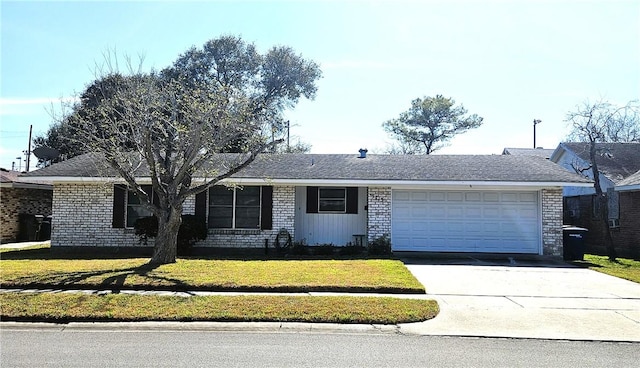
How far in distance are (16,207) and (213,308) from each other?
16.9m

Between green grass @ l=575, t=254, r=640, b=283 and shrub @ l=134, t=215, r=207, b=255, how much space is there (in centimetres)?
1174

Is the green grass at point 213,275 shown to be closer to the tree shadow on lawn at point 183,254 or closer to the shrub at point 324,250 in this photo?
the tree shadow on lawn at point 183,254

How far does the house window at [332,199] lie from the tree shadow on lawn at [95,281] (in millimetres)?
7659

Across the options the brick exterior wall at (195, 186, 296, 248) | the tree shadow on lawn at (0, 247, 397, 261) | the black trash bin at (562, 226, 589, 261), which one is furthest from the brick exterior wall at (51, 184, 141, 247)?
the black trash bin at (562, 226, 589, 261)

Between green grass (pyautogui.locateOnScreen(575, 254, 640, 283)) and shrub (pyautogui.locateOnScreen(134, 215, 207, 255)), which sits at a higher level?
shrub (pyautogui.locateOnScreen(134, 215, 207, 255))

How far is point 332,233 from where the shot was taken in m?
17.0

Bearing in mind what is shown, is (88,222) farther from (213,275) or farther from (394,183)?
(394,183)

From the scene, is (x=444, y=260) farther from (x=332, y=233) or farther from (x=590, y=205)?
(x=590, y=205)

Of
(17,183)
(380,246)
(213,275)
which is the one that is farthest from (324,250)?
(17,183)

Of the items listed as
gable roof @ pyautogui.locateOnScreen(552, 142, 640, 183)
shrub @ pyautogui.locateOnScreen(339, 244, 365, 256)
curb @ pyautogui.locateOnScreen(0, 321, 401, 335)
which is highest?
gable roof @ pyautogui.locateOnScreen(552, 142, 640, 183)

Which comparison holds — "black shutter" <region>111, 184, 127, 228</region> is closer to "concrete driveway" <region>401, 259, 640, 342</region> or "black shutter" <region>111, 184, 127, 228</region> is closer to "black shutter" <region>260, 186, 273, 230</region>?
"black shutter" <region>260, 186, 273, 230</region>

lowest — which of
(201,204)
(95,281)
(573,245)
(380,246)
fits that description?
(95,281)

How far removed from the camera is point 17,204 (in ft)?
66.8

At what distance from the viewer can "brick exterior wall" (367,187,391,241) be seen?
15.9 m
